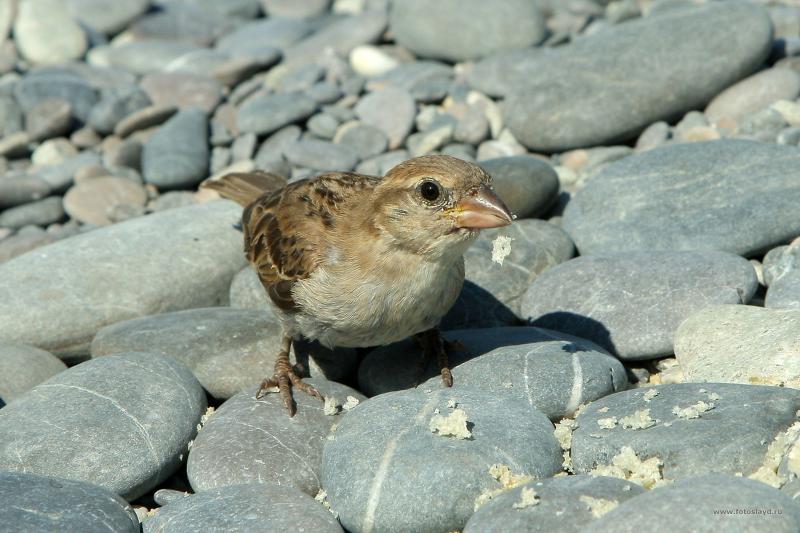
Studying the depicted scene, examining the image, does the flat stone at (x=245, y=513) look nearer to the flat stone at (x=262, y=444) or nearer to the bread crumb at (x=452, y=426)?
the flat stone at (x=262, y=444)

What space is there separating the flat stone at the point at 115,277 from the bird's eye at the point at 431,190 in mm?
2861

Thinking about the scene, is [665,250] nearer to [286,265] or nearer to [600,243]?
[600,243]

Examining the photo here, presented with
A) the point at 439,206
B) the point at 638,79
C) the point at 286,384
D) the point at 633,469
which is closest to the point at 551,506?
the point at 633,469

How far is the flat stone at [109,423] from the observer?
520cm

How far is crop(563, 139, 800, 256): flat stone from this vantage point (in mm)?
6727

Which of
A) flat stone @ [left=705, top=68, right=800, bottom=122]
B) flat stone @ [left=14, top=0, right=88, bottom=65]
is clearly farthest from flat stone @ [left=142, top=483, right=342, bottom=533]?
flat stone @ [left=14, top=0, right=88, bottom=65]

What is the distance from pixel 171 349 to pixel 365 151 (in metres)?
4.05

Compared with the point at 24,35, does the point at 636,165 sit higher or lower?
higher


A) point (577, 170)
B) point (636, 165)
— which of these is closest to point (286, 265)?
point (636, 165)

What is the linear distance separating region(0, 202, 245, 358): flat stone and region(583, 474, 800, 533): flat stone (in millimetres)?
4269

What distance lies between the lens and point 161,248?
758cm

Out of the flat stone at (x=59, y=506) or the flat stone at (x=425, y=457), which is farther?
the flat stone at (x=425, y=457)

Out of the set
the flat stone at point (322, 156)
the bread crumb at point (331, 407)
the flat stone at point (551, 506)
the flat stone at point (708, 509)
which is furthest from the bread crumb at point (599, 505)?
the flat stone at point (322, 156)

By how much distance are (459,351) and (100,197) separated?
16.6 ft
